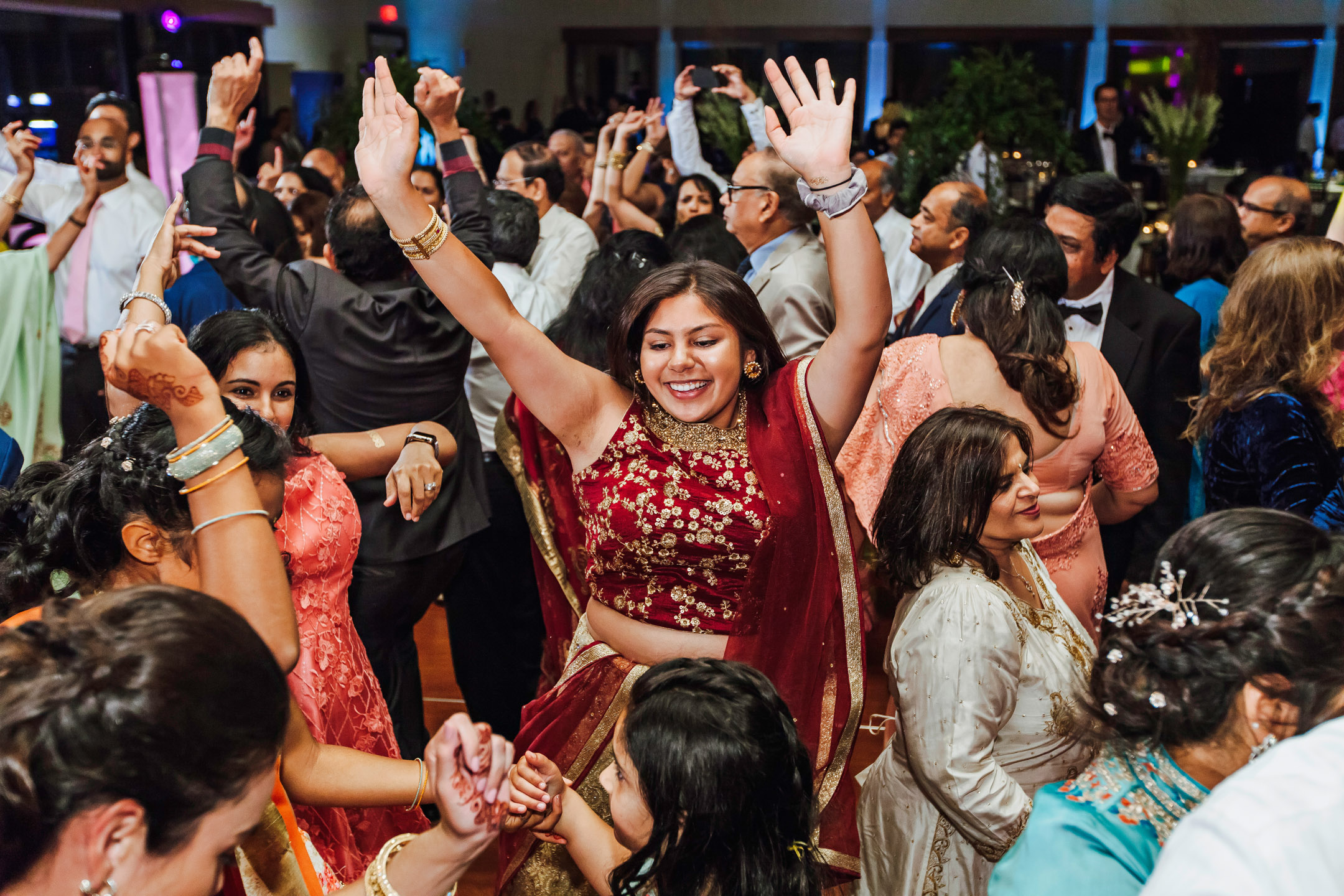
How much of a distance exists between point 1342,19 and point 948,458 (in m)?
10.5

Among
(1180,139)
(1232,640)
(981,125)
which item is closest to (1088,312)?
(1232,640)

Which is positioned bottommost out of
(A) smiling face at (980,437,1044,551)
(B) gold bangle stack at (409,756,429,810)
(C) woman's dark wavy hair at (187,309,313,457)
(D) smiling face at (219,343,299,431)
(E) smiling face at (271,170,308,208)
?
(B) gold bangle stack at (409,756,429,810)

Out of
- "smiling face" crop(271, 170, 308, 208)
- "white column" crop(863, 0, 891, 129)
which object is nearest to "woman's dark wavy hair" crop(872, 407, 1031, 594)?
"smiling face" crop(271, 170, 308, 208)

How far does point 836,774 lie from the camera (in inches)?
73.2

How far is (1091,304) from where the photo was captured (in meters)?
3.09

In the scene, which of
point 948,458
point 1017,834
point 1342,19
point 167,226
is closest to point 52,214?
point 167,226

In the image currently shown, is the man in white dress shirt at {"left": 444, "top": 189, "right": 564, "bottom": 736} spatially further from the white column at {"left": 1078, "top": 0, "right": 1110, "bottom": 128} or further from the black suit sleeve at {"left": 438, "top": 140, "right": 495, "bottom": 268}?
A: the white column at {"left": 1078, "top": 0, "right": 1110, "bottom": 128}

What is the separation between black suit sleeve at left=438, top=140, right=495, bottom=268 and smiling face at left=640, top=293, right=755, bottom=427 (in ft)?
2.40

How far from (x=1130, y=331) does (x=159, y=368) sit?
2551 millimetres

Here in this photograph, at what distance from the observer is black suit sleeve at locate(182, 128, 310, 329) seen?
7.96 ft

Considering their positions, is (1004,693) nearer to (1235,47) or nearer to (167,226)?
(167,226)

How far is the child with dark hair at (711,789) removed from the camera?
1.20 metres

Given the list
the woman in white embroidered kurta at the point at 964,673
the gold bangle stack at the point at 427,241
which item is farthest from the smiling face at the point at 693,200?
the woman in white embroidered kurta at the point at 964,673

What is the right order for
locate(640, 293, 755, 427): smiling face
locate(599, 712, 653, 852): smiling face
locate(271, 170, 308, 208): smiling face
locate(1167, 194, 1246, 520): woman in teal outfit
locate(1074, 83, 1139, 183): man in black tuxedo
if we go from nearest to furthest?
locate(599, 712, 653, 852): smiling face → locate(640, 293, 755, 427): smiling face → locate(1167, 194, 1246, 520): woman in teal outfit → locate(271, 170, 308, 208): smiling face → locate(1074, 83, 1139, 183): man in black tuxedo
